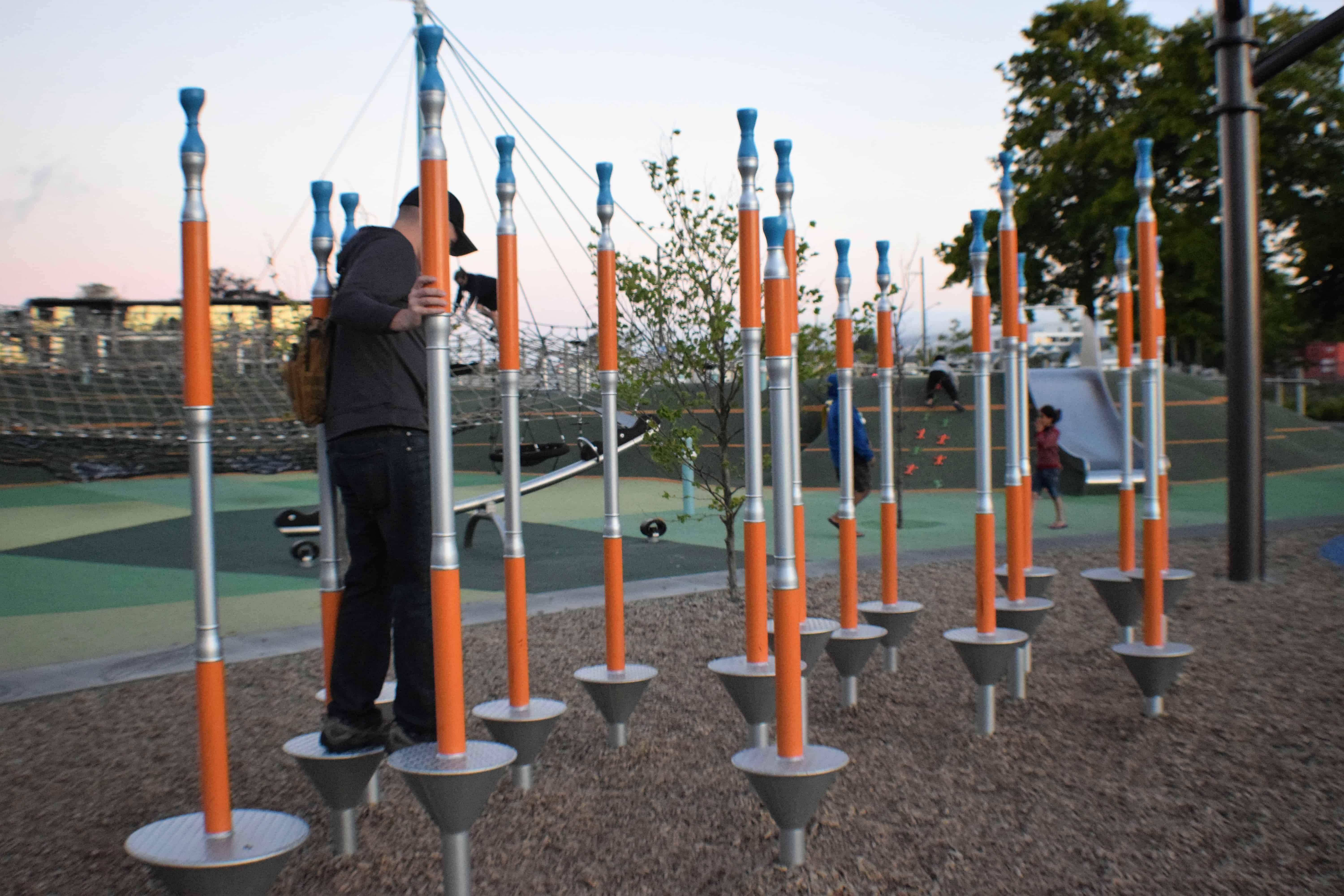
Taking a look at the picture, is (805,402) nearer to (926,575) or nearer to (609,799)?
(926,575)

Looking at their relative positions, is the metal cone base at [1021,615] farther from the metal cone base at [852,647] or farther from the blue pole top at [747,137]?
the blue pole top at [747,137]

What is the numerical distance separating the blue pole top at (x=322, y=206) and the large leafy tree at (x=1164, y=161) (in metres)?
24.0

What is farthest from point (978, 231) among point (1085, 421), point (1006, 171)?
point (1085, 421)

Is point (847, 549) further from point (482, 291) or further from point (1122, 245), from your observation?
point (1122, 245)

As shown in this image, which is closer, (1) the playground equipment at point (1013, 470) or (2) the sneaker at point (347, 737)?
(2) the sneaker at point (347, 737)

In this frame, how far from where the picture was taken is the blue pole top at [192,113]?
2.32 m

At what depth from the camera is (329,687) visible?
10.1ft

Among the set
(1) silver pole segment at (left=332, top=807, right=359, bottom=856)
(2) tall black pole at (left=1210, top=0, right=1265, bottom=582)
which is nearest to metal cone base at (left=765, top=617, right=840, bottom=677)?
(1) silver pole segment at (left=332, top=807, right=359, bottom=856)

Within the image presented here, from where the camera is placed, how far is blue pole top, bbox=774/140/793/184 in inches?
143

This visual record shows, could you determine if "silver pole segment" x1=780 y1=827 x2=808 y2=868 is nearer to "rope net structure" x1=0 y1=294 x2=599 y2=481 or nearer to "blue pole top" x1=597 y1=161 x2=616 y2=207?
"blue pole top" x1=597 y1=161 x2=616 y2=207

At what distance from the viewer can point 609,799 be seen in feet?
11.0

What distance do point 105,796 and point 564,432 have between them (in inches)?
664

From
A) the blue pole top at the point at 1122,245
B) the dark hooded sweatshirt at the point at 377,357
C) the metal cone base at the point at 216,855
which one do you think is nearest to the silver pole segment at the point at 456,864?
the metal cone base at the point at 216,855

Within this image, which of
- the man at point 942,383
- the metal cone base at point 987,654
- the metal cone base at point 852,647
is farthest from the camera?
the man at point 942,383
